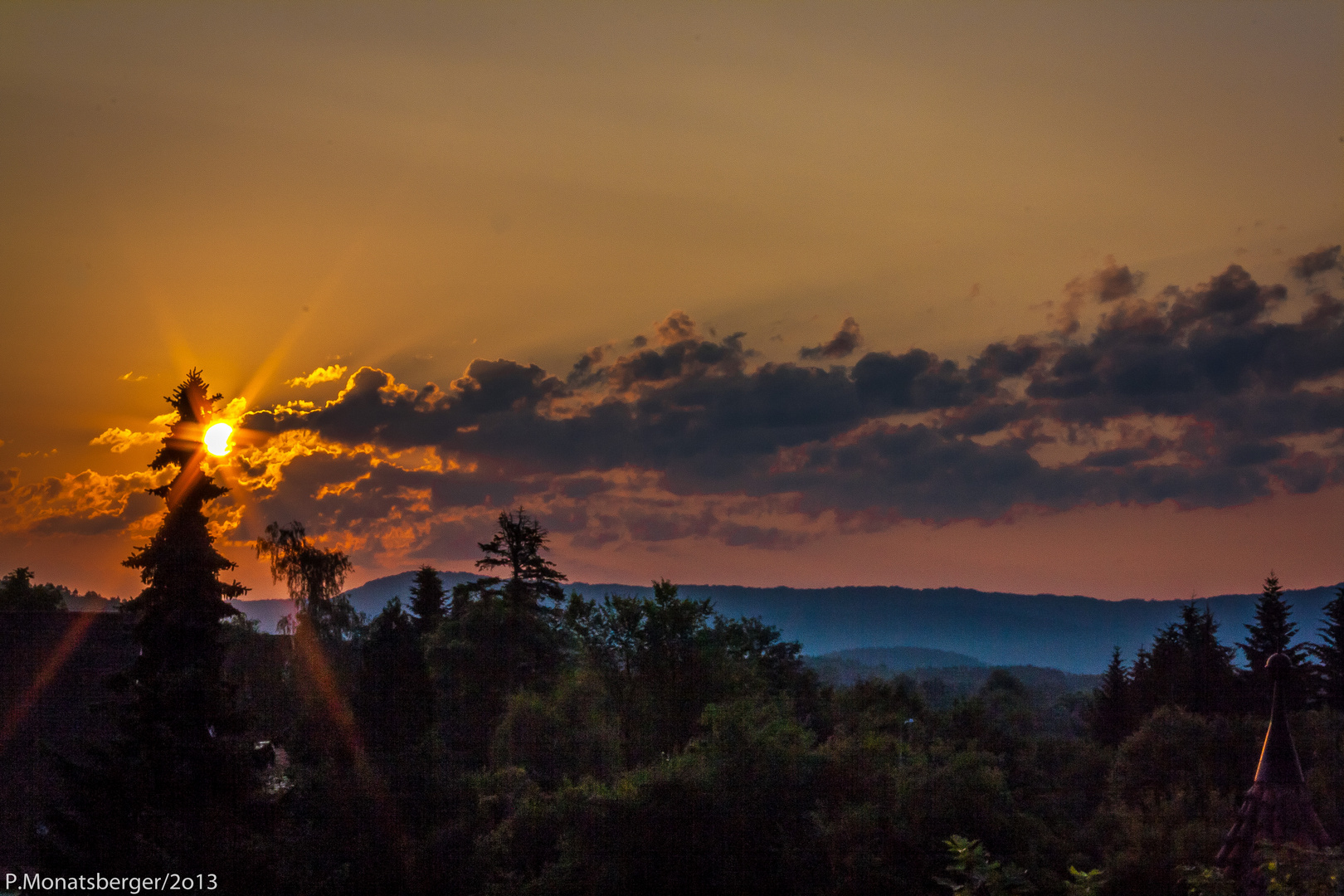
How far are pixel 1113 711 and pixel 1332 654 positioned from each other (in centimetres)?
1674

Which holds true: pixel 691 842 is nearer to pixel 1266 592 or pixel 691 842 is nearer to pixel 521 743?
pixel 521 743

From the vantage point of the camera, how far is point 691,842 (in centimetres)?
3247

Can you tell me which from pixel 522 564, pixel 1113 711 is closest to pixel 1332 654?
pixel 1113 711

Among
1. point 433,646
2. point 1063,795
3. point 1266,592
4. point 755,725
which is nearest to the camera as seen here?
point 755,725

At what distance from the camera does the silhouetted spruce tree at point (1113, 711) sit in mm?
82125

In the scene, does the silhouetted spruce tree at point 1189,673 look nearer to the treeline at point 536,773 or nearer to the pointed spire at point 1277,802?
the treeline at point 536,773

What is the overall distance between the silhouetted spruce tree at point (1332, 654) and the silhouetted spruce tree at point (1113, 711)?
13878mm

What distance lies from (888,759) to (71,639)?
28025 millimetres

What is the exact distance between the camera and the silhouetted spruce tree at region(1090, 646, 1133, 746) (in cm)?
8212

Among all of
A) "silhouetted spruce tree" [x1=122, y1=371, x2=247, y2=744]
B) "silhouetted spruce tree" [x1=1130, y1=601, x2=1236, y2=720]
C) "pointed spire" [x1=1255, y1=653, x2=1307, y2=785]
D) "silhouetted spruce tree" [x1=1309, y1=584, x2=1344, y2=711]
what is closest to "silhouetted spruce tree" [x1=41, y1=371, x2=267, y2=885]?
"silhouetted spruce tree" [x1=122, y1=371, x2=247, y2=744]

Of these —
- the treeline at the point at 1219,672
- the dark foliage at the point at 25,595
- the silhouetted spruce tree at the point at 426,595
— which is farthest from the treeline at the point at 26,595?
the treeline at the point at 1219,672

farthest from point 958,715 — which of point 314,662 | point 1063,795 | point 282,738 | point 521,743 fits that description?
point 282,738

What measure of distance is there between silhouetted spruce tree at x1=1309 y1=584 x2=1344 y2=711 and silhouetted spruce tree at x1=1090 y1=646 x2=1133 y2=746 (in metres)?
13.9

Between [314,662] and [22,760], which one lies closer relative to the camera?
[22,760]
